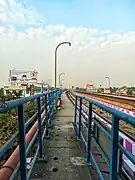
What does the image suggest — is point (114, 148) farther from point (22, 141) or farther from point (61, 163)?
point (61, 163)

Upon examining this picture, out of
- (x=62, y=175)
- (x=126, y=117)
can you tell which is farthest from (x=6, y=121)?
(x=126, y=117)

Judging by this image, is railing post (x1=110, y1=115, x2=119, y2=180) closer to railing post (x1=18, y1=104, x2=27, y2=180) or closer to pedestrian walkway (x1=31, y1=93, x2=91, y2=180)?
railing post (x1=18, y1=104, x2=27, y2=180)

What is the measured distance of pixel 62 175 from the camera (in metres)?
2.81

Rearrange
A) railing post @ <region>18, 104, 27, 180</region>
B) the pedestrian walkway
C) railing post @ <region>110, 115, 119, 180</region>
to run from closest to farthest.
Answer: railing post @ <region>110, 115, 119, 180</region> < railing post @ <region>18, 104, 27, 180</region> < the pedestrian walkway

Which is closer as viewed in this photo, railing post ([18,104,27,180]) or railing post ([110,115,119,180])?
railing post ([110,115,119,180])

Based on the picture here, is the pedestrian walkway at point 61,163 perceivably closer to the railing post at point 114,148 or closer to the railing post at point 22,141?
the railing post at point 22,141

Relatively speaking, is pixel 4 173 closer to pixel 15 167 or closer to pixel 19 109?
pixel 15 167

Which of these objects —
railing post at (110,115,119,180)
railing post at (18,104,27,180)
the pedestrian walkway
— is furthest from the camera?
the pedestrian walkway

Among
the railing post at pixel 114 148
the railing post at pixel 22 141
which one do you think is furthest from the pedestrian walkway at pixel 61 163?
the railing post at pixel 114 148

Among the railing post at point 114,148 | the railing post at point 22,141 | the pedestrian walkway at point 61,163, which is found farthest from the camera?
the pedestrian walkway at point 61,163

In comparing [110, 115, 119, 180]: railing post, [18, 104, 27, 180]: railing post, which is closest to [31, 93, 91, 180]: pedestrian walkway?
[18, 104, 27, 180]: railing post

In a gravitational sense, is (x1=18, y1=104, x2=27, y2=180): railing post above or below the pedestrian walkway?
above

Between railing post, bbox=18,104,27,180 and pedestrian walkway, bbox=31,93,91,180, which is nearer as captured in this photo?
railing post, bbox=18,104,27,180

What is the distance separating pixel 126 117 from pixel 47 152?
2.57 m
